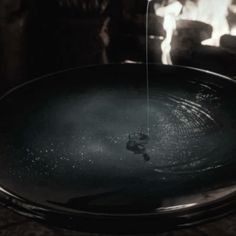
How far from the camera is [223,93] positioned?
2512 millimetres

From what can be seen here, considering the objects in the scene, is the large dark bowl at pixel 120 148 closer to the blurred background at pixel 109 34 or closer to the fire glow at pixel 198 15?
the blurred background at pixel 109 34

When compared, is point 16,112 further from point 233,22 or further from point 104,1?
point 233,22

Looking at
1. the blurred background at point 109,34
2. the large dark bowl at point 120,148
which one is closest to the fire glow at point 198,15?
the blurred background at point 109,34

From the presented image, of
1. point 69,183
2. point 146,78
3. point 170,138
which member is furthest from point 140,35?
point 69,183

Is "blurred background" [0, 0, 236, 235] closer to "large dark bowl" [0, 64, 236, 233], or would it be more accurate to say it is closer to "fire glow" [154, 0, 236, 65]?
"fire glow" [154, 0, 236, 65]

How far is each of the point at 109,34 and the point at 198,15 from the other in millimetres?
1051

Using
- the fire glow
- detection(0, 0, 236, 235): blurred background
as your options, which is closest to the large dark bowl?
detection(0, 0, 236, 235): blurred background

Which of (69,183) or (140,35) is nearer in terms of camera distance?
(69,183)

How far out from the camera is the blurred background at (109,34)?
4.17 metres

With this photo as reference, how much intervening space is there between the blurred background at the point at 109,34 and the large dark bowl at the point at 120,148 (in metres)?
1.47

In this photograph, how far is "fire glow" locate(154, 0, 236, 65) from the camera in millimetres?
4750

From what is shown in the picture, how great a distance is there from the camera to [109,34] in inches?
189

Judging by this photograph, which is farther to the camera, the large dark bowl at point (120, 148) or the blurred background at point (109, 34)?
the blurred background at point (109, 34)

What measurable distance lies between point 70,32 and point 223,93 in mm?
2339
